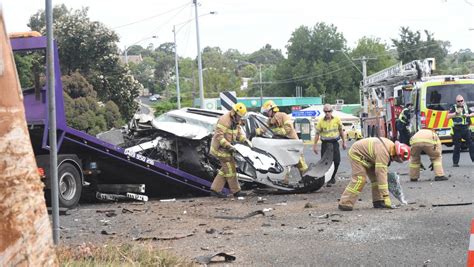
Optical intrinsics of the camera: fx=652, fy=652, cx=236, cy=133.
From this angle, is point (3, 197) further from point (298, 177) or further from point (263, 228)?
point (298, 177)

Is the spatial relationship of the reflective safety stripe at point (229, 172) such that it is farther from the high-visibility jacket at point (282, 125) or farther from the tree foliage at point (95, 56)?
the tree foliage at point (95, 56)

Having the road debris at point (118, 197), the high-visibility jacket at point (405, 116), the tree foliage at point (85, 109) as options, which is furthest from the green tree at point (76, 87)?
the road debris at point (118, 197)

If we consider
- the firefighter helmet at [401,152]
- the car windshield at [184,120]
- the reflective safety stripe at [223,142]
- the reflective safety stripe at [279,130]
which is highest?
the car windshield at [184,120]

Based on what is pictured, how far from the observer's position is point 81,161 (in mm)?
10680

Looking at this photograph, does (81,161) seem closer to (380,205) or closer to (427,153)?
(380,205)

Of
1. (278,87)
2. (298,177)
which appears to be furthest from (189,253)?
(278,87)

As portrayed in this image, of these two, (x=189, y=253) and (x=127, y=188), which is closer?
(x=189, y=253)

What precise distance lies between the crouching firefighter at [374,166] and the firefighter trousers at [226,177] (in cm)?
245

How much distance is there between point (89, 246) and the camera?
5.68 metres

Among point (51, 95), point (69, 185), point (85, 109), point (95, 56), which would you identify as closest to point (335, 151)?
point (69, 185)

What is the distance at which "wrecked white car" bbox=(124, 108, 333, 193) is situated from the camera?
11.5 metres

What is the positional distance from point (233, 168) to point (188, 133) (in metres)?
1.04

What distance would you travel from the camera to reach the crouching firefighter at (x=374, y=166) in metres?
8.91

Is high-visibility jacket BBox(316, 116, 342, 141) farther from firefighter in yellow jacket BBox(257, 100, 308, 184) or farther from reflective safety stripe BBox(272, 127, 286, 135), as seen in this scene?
reflective safety stripe BBox(272, 127, 286, 135)
